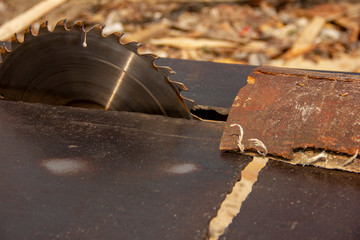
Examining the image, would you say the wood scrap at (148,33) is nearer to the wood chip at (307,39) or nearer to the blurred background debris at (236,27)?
the blurred background debris at (236,27)

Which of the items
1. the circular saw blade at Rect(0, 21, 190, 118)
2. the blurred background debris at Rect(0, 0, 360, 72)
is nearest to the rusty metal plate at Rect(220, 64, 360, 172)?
the circular saw blade at Rect(0, 21, 190, 118)

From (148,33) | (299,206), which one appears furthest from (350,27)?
(299,206)

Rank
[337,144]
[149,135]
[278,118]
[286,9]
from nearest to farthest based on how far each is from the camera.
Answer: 1. [337,144]
2. [278,118]
3. [149,135]
4. [286,9]

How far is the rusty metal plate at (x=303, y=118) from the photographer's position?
65.4 inches

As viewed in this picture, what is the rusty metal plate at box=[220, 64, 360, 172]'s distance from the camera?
1.66 m

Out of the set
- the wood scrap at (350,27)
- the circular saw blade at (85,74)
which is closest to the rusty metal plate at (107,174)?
the circular saw blade at (85,74)

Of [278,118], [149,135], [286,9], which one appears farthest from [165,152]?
[286,9]

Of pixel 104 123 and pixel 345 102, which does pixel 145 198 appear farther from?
pixel 345 102

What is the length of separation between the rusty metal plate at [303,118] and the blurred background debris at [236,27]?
474 centimetres

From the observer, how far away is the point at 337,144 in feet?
5.41

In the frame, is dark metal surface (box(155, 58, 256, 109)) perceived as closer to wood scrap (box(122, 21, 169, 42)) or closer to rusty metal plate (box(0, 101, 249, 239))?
rusty metal plate (box(0, 101, 249, 239))

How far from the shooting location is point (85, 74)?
2.12m

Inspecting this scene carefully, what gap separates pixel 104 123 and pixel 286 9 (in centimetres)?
680

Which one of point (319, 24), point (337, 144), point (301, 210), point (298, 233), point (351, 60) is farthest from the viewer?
point (319, 24)
